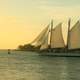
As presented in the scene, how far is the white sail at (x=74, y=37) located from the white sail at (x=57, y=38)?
2.63 metres

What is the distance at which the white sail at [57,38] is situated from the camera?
11394cm

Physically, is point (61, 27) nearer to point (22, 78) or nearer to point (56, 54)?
point (56, 54)

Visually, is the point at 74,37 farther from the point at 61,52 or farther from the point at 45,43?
the point at 45,43

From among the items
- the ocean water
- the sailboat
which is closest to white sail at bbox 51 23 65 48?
the sailboat

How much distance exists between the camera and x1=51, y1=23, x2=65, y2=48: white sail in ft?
374

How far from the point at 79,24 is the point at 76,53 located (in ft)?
27.6

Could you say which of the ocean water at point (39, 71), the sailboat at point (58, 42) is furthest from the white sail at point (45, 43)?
the ocean water at point (39, 71)

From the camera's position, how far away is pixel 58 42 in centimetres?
11419

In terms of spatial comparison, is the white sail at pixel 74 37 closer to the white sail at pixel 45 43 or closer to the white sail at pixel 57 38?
the white sail at pixel 57 38

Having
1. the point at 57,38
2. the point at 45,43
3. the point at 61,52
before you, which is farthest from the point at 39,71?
the point at 61,52

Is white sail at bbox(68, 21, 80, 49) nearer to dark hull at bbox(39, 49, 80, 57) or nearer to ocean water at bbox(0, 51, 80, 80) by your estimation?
dark hull at bbox(39, 49, 80, 57)

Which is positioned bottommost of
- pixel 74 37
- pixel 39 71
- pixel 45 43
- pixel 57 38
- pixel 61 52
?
pixel 61 52

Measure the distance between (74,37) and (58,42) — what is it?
527 centimetres

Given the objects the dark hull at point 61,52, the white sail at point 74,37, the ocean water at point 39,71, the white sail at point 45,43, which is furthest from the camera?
the white sail at point 45,43
